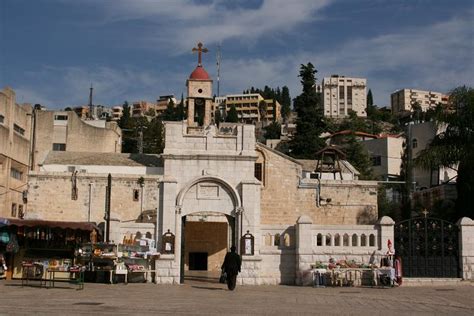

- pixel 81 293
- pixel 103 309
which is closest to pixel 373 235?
pixel 81 293

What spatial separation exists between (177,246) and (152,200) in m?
10.8

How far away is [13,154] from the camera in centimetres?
4462

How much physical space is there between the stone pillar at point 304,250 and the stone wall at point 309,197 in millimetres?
11582

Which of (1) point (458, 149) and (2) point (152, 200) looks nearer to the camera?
(1) point (458, 149)

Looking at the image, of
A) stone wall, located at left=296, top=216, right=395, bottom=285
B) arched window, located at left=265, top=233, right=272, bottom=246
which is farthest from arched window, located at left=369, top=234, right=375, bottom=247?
arched window, located at left=265, top=233, right=272, bottom=246

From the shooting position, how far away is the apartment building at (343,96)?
186 m

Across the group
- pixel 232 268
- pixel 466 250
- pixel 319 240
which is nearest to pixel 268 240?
pixel 319 240

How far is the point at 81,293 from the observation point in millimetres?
18734

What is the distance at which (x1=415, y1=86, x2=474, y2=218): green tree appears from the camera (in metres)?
29.2

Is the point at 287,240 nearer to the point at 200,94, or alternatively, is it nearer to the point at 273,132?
the point at 200,94

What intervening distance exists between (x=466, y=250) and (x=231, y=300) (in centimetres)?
1151

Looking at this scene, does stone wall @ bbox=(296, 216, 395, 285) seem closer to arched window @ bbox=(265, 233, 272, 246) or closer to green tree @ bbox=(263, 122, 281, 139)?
arched window @ bbox=(265, 233, 272, 246)

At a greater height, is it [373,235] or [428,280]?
[373,235]

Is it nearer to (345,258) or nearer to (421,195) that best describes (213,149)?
(345,258)
